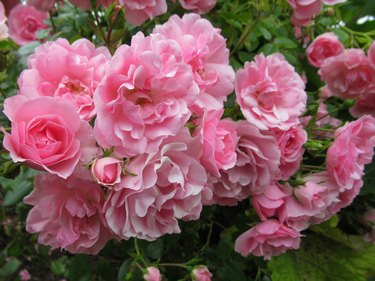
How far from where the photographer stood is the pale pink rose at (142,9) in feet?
2.09

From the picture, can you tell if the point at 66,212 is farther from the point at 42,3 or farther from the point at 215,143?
the point at 42,3

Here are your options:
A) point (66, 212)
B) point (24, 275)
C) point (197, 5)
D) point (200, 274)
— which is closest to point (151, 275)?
point (200, 274)

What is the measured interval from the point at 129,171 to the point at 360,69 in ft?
1.54

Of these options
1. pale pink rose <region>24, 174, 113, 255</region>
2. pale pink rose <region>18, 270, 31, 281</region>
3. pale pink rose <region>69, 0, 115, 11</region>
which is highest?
pale pink rose <region>69, 0, 115, 11</region>

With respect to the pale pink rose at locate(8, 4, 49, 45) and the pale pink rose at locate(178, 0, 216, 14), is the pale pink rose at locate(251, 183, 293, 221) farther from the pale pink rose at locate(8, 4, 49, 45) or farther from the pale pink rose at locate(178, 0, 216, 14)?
the pale pink rose at locate(8, 4, 49, 45)

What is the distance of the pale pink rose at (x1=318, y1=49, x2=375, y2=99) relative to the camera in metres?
0.76

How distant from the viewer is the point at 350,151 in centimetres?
61

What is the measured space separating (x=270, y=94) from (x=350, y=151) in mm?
130

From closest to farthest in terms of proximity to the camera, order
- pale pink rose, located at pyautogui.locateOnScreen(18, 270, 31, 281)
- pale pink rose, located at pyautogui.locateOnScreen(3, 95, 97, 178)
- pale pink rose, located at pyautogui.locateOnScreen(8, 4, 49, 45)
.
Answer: pale pink rose, located at pyautogui.locateOnScreen(3, 95, 97, 178)
pale pink rose, located at pyautogui.locateOnScreen(8, 4, 49, 45)
pale pink rose, located at pyautogui.locateOnScreen(18, 270, 31, 281)

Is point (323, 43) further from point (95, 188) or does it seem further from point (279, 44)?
point (95, 188)

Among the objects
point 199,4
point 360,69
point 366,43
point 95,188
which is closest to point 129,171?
point 95,188

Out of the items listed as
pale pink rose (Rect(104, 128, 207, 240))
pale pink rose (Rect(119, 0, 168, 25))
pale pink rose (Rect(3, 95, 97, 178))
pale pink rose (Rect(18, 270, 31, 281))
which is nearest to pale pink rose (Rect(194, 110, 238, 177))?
pale pink rose (Rect(104, 128, 207, 240))

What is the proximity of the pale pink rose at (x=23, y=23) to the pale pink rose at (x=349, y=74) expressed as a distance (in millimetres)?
690

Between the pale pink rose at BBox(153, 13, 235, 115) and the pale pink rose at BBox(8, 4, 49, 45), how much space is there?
0.69m
